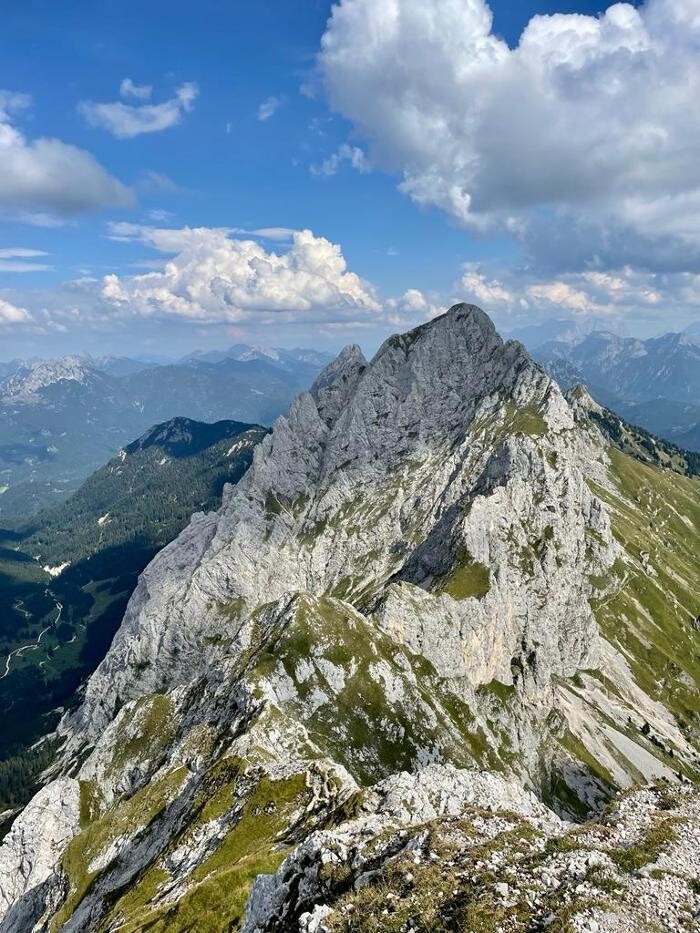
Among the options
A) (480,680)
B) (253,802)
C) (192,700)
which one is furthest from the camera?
(480,680)

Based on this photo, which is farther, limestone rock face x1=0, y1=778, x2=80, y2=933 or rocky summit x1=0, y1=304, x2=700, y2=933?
limestone rock face x1=0, y1=778, x2=80, y2=933

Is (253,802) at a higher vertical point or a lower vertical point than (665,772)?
higher

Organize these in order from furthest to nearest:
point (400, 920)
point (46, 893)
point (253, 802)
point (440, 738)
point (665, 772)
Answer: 1. point (665, 772)
2. point (440, 738)
3. point (46, 893)
4. point (253, 802)
5. point (400, 920)

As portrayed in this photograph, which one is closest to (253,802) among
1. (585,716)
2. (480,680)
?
(480,680)

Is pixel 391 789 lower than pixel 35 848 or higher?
higher

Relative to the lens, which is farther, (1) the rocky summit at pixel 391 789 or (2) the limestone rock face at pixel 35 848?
(2) the limestone rock face at pixel 35 848

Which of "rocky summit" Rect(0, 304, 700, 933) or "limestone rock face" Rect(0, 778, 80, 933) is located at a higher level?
"rocky summit" Rect(0, 304, 700, 933)

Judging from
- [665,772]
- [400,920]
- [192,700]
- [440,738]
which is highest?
[400,920]

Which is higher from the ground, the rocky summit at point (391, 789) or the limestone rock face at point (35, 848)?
the rocky summit at point (391, 789)

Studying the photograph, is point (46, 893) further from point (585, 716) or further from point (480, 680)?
point (585, 716)

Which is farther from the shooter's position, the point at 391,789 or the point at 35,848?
the point at 35,848

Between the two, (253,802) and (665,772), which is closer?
(253,802)
